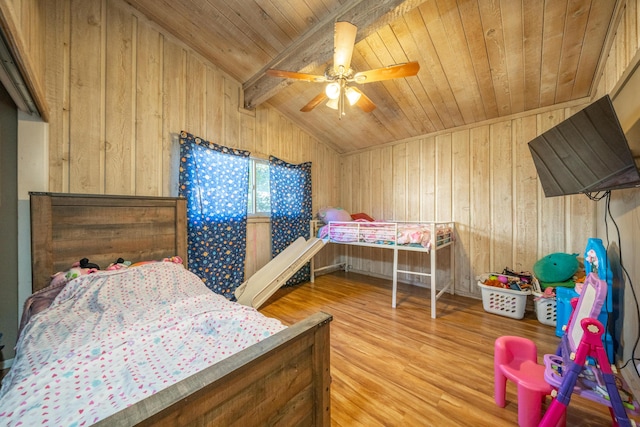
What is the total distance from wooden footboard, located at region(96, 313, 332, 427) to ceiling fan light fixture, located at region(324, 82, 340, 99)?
1.69 metres

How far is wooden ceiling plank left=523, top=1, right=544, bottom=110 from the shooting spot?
1.70m

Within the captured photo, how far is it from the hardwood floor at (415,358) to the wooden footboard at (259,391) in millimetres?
583

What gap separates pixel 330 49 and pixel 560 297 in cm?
305

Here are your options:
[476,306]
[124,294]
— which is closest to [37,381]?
[124,294]

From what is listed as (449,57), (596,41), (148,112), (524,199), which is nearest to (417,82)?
(449,57)

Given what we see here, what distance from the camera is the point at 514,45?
6.43ft

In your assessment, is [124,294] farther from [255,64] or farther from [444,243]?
[444,243]

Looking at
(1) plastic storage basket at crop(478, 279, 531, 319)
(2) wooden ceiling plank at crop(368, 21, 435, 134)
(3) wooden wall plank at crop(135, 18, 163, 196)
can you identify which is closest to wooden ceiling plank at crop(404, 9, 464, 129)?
(2) wooden ceiling plank at crop(368, 21, 435, 134)

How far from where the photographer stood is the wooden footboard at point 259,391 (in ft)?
1.81

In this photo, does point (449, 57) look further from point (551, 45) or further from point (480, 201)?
point (480, 201)

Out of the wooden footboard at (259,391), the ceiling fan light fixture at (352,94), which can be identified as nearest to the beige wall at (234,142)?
the wooden footboard at (259,391)

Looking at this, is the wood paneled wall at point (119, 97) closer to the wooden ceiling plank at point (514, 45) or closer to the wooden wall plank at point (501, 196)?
the wooden ceiling plank at point (514, 45)

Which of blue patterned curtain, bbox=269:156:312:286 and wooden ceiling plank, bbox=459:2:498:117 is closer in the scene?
wooden ceiling plank, bbox=459:2:498:117

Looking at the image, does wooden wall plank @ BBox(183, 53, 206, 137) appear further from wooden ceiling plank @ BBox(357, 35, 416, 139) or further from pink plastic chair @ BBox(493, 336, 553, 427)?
pink plastic chair @ BBox(493, 336, 553, 427)
